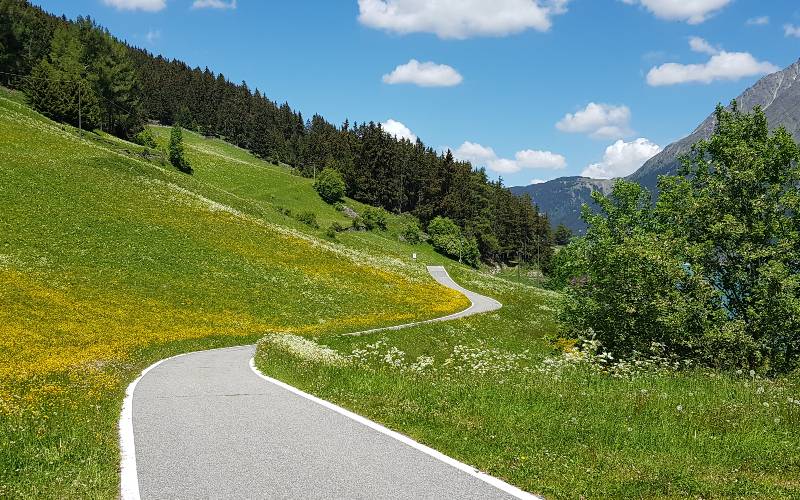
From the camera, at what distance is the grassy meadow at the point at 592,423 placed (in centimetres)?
643

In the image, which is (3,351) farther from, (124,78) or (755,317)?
(124,78)

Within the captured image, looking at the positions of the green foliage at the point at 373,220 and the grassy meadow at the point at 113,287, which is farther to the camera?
the green foliage at the point at 373,220

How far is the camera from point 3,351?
17234 mm

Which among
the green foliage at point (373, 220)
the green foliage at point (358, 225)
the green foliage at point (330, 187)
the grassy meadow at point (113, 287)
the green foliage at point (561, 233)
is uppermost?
the green foliage at point (561, 233)

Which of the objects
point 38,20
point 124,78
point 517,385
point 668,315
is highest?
point 38,20

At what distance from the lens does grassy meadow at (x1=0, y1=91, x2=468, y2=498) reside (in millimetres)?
9227

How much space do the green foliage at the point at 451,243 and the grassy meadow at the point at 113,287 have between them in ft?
82.0

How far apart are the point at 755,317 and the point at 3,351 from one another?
2591 cm

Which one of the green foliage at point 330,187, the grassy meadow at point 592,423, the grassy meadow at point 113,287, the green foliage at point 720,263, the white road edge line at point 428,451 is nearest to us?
the white road edge line at point 428,451

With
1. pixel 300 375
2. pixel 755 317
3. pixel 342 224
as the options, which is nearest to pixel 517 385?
pixel 300 375

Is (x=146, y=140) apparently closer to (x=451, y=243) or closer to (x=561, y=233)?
(x=451, y=243)

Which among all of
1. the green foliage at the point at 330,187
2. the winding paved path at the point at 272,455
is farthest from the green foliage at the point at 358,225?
the winding paved path at the point at 272,455

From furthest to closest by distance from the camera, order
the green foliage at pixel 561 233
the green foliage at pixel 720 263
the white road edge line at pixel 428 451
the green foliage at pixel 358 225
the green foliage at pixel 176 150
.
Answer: the green foliage at pixel 561 233
the green foliage at pixel 358 225
the green foliage at pixel 176 150
the green foliage at pixel 720 263
the white road edge line at pixel 428 451

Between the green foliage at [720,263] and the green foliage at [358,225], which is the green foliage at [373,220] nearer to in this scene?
the green foliage at [358,225]
